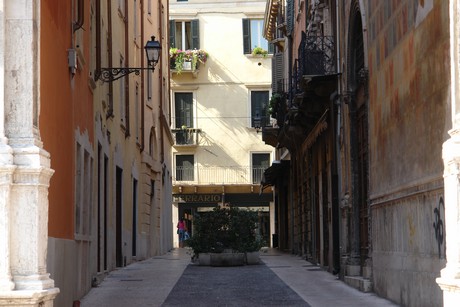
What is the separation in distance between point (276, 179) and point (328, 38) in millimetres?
22179

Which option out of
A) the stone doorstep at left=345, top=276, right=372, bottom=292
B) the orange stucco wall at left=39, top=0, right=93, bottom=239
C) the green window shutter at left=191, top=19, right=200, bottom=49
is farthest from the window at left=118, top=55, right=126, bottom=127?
the green window shutter at left=191, top=19, right=200, bottom=49

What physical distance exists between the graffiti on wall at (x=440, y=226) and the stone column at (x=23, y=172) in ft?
15.6

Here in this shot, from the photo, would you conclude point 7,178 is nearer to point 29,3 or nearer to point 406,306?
point 29,3

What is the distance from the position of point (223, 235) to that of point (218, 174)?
2721 cm

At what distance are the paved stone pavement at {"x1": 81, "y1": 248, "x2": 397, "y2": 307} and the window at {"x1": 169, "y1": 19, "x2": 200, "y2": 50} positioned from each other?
3002cm

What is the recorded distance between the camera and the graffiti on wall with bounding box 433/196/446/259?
11.8 m

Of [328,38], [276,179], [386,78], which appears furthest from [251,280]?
[276,179]

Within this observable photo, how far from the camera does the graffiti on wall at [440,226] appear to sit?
38.5 feet

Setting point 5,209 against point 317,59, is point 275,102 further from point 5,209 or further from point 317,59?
point 5,209

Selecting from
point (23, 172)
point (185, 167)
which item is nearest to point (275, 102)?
point (185, 167)

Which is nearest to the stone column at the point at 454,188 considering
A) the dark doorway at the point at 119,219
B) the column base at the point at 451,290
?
the column base at the point at 451,290

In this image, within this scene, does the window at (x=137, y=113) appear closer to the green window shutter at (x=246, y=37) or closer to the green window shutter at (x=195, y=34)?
the green window shutter at (x=195, y=34)

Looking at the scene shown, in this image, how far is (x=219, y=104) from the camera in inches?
2186

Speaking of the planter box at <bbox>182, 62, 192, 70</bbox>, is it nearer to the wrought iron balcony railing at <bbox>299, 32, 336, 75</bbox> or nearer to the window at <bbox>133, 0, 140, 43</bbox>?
the window at <bbox>133, 0, 140, 43</bbox>
